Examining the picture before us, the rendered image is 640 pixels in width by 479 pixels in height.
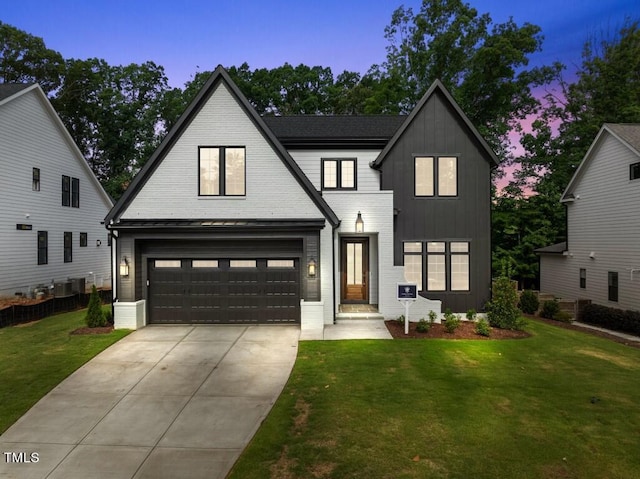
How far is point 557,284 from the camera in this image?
2298 cm

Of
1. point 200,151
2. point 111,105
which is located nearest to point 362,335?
point 200,151

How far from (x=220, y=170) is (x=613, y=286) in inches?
773

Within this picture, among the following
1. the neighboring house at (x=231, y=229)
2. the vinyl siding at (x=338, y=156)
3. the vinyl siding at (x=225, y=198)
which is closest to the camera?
the neighboring house at (x=231, y=229)

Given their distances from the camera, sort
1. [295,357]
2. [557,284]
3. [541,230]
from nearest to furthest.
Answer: [295,357] → [557,284] → [541,230]

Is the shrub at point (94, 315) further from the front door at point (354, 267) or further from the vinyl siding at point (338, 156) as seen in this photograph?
the vinyl siding at point (338, 156)

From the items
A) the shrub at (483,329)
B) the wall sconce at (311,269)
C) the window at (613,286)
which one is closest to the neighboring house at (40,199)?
the wall sconce at (311,269)

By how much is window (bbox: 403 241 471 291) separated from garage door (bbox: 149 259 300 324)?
5181mm

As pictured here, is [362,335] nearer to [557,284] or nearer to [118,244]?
[118,244]

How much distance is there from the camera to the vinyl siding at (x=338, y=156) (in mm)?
15836

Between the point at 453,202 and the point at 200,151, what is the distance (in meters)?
10.2

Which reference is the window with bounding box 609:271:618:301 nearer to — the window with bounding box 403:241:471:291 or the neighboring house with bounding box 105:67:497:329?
the window with bounding box 403:241:471:291

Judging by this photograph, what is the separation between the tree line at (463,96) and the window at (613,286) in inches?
255

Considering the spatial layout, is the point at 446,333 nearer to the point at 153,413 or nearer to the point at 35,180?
the point at 153,413

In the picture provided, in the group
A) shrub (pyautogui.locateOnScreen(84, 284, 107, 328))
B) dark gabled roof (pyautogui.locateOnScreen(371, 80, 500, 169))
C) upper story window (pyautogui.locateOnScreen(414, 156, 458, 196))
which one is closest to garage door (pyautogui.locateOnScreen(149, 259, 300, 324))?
shrub (pyautogui.locateOnScreen(84, 284, 107, 328))
